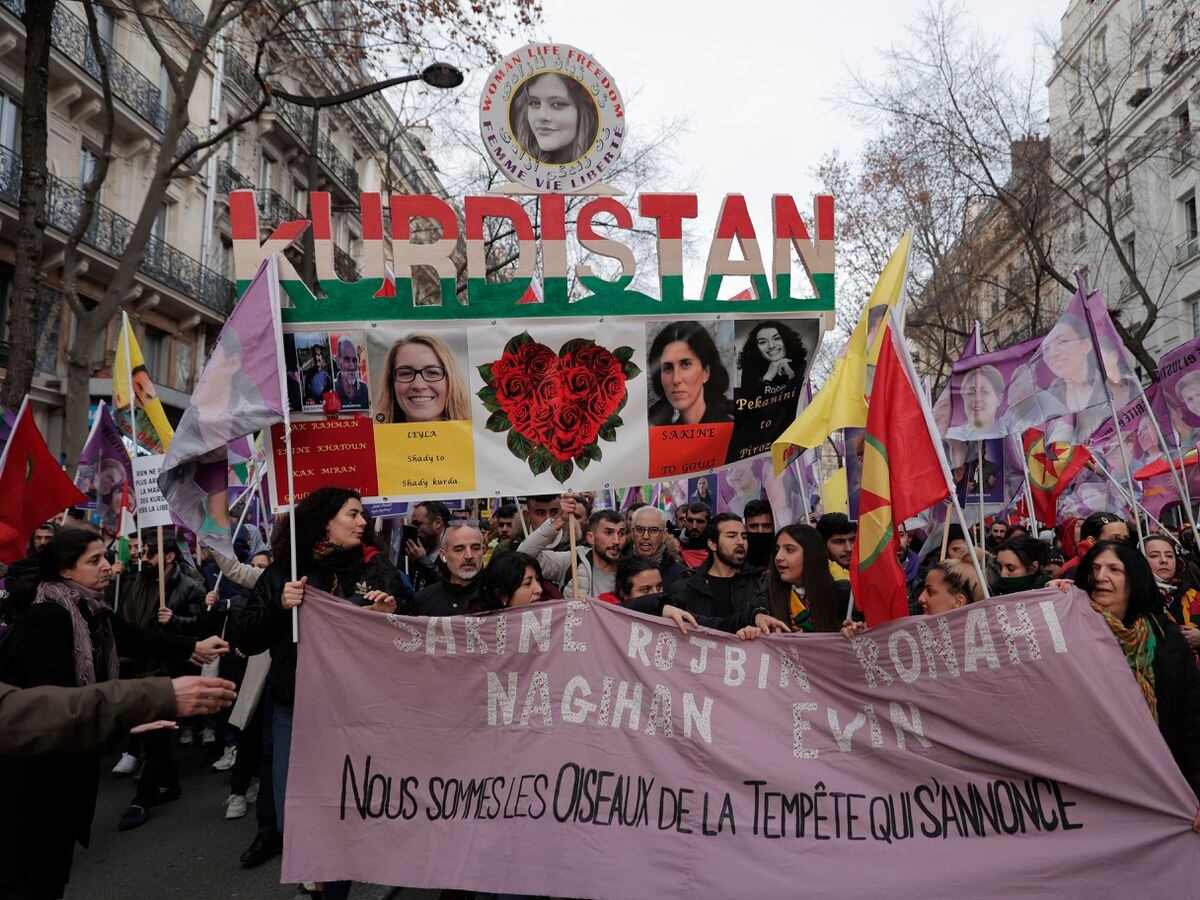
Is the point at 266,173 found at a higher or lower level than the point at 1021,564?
higher

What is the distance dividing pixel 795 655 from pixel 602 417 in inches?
58.5

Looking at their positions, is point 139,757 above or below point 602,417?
below

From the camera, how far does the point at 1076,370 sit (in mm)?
6172

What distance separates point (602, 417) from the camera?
4754 mm

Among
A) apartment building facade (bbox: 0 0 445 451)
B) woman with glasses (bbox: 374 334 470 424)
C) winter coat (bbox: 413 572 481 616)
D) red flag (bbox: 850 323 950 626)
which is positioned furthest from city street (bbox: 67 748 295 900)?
apartment building facade (bbox: 0 0 445 451)

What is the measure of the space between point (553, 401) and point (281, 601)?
156cm

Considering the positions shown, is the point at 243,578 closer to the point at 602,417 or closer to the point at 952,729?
the point at 602,417

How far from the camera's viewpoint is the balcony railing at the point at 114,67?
20547mm

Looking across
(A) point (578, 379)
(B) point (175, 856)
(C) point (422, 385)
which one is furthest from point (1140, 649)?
(B) point (175, 856)

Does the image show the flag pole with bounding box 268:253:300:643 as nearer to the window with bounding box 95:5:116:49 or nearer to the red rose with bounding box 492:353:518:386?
the red rose with bounding box 492:353:518:386

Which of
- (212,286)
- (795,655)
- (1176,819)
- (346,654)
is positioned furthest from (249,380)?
(212,286)

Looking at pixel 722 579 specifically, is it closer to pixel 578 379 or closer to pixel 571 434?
pixel 571 434

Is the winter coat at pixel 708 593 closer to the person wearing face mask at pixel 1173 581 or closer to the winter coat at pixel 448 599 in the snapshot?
the winter coat at pixel 448 599

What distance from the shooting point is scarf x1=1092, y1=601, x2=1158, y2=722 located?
12.1 feet
